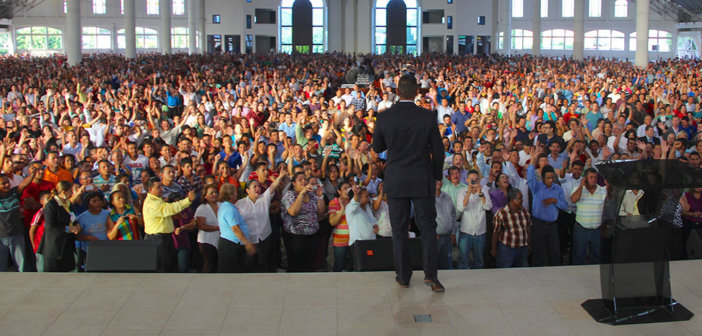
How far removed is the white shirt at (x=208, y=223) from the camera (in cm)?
780

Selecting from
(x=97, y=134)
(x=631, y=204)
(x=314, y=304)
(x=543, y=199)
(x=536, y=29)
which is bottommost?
(x=314, y=304)

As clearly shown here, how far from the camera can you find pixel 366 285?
5.59 meters

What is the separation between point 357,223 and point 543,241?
246 cm

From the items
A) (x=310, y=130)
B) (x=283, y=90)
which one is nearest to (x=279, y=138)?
(x=310, y=130)

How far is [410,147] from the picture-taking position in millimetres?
5105

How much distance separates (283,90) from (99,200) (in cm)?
1154

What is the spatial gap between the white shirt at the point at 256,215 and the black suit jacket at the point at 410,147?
2948mm

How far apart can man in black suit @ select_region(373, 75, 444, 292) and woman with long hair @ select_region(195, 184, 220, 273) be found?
10.3 feet

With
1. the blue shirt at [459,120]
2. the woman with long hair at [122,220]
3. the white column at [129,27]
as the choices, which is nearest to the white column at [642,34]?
the blue shirt at [459,120]

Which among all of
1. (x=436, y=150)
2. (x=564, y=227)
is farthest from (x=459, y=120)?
(x=436, y=150)

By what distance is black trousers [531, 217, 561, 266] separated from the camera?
8.38 metres

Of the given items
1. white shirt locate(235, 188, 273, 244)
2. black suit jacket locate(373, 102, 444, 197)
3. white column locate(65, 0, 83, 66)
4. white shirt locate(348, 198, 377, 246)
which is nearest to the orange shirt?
white shirt locate(235, 188, 273, 244)

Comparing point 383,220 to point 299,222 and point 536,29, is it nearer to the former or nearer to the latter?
point 299,222

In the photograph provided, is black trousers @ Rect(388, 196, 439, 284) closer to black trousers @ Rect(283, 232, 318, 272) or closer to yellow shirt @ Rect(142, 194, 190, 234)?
black trousers @ Rect(283, 232, 318, 272)
